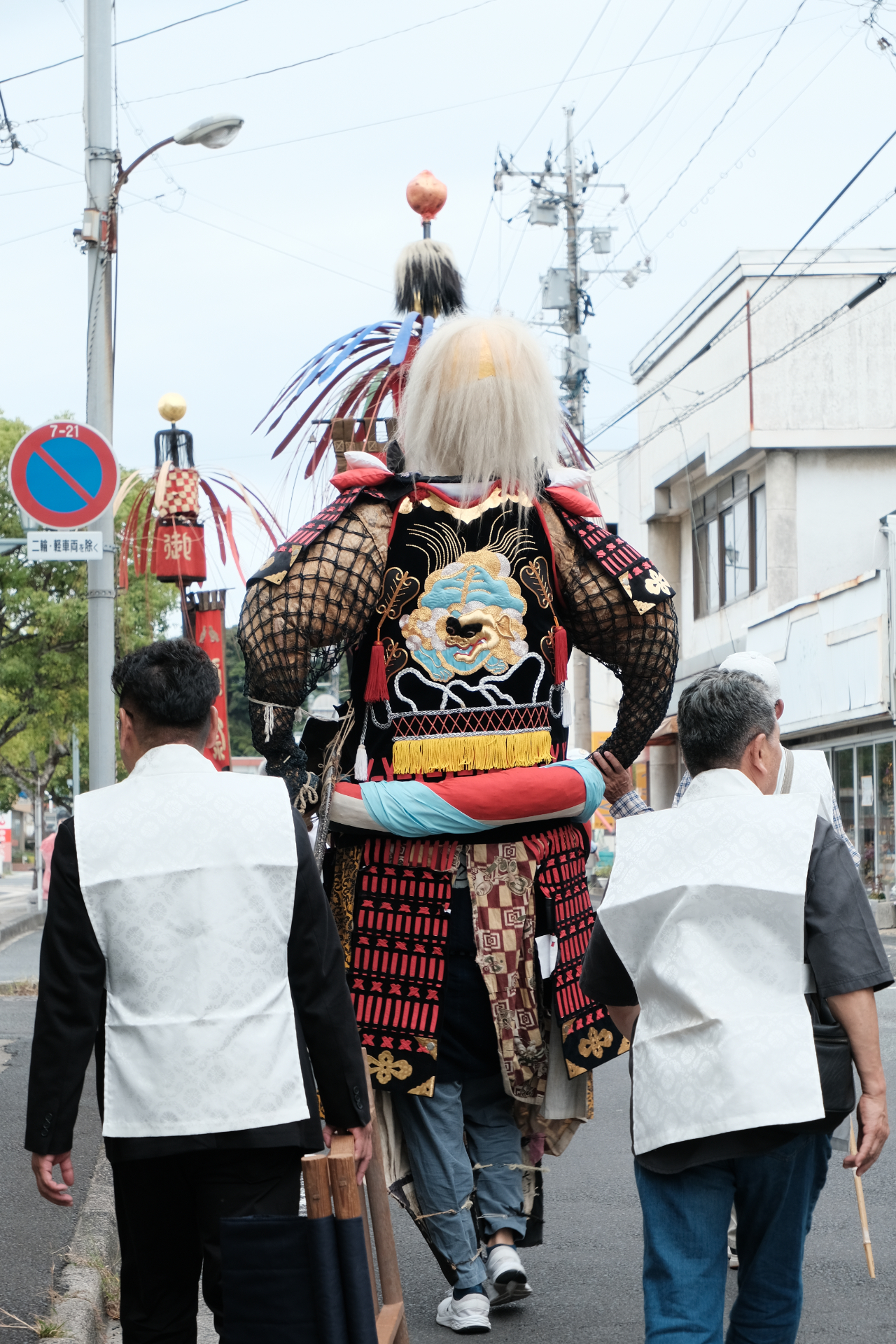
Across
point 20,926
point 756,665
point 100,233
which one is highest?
point 100,233

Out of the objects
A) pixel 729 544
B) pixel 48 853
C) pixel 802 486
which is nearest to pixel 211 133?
pixel 48 853

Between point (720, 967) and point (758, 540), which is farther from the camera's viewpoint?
point (758, 540)

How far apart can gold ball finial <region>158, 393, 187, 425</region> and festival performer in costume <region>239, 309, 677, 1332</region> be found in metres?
13.7

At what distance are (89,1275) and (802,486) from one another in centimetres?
2371

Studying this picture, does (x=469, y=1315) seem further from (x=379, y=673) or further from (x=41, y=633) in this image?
(x=41, y=633)

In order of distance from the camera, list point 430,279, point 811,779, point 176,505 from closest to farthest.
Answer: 1. point 811,779
2. point 430,279
3. point 176,505

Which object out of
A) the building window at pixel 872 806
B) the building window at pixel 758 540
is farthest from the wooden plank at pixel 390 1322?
the building window at pixel 758 540

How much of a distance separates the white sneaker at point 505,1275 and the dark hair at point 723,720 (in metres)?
1.50

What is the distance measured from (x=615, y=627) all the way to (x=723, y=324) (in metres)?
24.5

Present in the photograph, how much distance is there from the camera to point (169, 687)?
2914 mm

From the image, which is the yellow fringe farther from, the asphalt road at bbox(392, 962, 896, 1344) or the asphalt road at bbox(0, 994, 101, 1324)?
the asphalt road at bbox(0, 994, 101, 1324)

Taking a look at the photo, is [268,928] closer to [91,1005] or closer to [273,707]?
[91,1005]

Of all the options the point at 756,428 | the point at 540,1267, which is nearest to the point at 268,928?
the point at 540,1267

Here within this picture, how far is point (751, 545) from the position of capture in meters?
28.1
